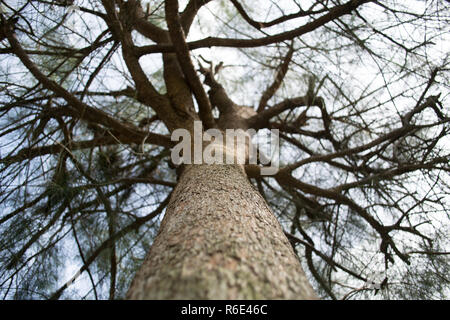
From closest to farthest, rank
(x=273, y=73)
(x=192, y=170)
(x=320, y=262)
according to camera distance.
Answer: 1. (x=192, y=170)
2. (x=320, y=262)
3. (x=273, y=73)

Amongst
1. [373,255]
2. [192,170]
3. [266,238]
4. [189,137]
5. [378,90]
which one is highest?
[378,90]

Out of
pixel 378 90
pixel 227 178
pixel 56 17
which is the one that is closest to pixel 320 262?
pixel 378 90

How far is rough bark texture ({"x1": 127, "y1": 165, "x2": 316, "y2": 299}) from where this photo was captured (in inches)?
16.4

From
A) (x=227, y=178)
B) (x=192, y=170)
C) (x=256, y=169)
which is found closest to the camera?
(x=227, y=178)

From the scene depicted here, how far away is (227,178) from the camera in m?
0.98

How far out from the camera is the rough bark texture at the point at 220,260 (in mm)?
416

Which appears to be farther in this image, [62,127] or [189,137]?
[62,127]

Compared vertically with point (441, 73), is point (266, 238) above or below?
below

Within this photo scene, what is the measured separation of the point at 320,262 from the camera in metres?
2.20

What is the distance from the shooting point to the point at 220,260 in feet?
1.53

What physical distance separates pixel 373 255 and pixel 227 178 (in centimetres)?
124

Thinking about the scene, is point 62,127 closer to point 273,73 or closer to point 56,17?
point 56,17

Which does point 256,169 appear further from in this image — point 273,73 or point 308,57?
point 273,73
